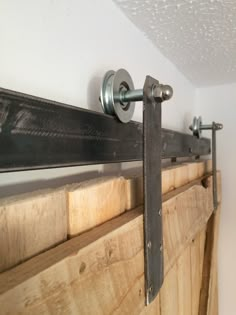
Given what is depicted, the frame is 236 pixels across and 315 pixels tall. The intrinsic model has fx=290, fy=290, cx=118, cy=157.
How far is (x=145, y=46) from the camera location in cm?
77

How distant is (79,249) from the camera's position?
0.26 metres

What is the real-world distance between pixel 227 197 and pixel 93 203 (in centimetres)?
111

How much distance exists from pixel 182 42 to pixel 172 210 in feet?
1.73

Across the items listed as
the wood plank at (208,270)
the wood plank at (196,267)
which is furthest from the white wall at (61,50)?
the wood plank at (208,270)

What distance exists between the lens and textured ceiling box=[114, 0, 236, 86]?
612mm

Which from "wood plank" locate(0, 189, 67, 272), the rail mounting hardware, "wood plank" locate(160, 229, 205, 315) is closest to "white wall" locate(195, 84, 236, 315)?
"wood plank" locate(160, 229, 205, 315)

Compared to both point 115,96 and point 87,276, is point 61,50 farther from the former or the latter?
point 87,276

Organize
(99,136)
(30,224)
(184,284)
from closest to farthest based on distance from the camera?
1. (30,224)
2. (99,136)
3. (184,284)

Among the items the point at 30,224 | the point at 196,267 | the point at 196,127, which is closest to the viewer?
the point at 30,224

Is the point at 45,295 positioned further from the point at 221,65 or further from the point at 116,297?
the point at 221,65

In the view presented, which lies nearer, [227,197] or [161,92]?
[161,92]

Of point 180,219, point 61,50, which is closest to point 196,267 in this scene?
point 180,219

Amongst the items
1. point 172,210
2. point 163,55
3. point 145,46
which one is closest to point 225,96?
point 163,55

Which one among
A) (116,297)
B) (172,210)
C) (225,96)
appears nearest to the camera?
(116,297)
